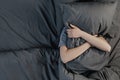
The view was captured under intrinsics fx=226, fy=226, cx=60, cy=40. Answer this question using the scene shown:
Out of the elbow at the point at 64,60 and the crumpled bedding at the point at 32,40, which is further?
the crumpled bedding at the point at 32,40

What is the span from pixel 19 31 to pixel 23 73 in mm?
284

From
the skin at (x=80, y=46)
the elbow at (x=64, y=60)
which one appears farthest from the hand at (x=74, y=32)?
the elbow at (x=64, y=60)

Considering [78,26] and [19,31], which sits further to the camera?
[19,31]

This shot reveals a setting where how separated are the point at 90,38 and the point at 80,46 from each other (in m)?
0.08

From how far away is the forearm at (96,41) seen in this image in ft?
4.48

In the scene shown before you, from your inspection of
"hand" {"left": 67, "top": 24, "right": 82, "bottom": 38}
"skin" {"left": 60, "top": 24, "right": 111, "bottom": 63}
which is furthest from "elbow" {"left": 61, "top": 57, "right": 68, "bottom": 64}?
"hand" {"left": 67, "top": 24, "right": 82, "bottom": 38}

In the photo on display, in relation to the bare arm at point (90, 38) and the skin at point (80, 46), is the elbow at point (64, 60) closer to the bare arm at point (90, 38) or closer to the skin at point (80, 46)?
the skin at point (80, 46)

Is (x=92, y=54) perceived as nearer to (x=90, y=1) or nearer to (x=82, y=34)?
(x=82, y=34)

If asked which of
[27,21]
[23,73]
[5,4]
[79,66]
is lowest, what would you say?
[23,73]

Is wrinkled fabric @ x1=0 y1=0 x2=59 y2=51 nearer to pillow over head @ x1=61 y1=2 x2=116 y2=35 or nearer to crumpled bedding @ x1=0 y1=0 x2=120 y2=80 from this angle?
crumpled bedding @ x1=0 y1=0 x2=120 y2=80

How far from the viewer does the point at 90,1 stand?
1419 mm

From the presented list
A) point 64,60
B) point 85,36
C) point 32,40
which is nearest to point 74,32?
point 85,36

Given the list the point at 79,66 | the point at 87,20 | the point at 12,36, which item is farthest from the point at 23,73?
the point at 87,20

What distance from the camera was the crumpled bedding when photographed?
4.88ft
